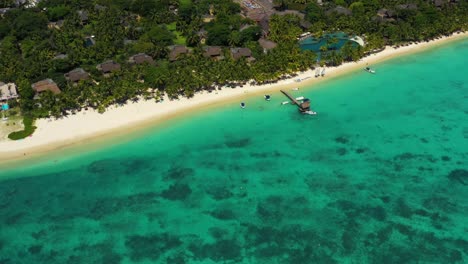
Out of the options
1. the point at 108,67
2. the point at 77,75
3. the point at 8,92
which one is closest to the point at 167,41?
the point at 108,67

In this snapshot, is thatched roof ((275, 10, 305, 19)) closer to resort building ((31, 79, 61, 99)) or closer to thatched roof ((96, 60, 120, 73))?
thatched roof ((96, 60, 120, 73))

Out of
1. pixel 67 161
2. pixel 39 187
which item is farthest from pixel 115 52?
pixel 39 187

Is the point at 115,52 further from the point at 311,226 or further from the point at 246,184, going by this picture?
the point at 311,226

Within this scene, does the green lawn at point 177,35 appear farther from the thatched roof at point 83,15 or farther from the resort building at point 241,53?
the thatched roof at point 83,15

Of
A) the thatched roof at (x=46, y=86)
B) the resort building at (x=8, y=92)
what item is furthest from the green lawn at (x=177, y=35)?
the resort building at (x=8, y=92)

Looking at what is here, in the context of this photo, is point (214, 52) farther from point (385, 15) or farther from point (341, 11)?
point (385, 15)

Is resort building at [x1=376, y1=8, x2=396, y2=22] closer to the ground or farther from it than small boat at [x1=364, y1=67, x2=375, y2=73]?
farther from it

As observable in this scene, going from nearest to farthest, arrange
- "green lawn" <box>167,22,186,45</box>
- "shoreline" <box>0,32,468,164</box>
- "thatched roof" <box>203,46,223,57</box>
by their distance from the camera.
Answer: "shoreline" <box>0,32,468,164</box>
"thatched roof" <box>203,46,223,57</box>
"green lawn" <box>167,22,186,45</box>

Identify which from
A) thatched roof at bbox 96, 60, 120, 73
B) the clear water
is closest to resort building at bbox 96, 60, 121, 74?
thatched roof at bbox 96, 60, 120, 73
